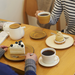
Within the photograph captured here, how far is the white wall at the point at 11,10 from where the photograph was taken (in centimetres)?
218

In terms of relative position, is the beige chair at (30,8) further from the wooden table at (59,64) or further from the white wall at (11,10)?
the wooden table at (59,64)

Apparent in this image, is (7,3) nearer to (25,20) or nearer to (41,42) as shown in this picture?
(25,20)

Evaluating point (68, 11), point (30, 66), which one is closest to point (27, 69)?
point (30, 66)

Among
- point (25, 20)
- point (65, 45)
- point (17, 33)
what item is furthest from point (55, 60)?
point (25, 20)

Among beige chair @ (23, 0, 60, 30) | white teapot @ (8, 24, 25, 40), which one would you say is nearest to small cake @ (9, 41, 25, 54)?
white teapot @ (8, 24, 25, 40)

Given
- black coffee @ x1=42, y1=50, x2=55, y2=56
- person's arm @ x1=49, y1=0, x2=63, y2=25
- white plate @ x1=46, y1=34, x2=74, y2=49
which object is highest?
person's arm @ x1=49, y1=0, x2=63, y2=25

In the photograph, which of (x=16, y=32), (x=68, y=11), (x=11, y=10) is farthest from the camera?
(x=11, y=10)

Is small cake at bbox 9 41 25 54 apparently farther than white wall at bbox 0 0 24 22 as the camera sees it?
No

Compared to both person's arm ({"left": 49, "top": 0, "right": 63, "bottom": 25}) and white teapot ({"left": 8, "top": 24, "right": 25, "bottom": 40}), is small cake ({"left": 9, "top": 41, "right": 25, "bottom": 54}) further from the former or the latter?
person's arm ({"left": 49, "top": 0, "right": 63, "bottom": 25})

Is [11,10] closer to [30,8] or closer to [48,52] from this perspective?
[30,8]

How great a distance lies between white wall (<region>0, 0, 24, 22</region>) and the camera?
7.17ft

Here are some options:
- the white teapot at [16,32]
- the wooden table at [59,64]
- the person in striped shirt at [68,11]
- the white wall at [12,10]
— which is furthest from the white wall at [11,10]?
the wooden table at [59,64]

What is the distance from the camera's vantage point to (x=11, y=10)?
232 centimetres

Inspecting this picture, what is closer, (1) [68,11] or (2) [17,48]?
(2) [17,48]
